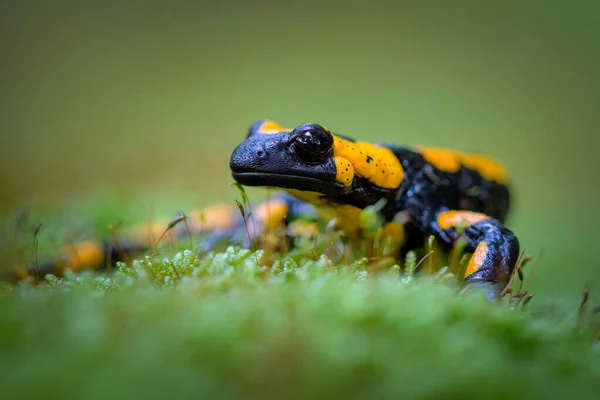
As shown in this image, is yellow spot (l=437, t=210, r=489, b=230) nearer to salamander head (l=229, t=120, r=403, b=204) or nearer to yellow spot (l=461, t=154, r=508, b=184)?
salamander head (l=229, t=120, r=403, b=204)

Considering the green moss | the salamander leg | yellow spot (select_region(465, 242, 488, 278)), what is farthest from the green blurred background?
the green moss

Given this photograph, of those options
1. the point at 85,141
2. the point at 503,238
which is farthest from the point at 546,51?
the point at 503,238

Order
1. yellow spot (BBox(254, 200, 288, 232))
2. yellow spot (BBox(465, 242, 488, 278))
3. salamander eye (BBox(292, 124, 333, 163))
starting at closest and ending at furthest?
1. yellow spot (BBox(465, 242, 488, 278))
2. salamander eye (BBox(292, 124, 333, 163))
3. yellow spot (BBox(254, 200, 288, 232))

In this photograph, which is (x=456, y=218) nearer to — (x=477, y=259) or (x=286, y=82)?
(x=477, y=259)

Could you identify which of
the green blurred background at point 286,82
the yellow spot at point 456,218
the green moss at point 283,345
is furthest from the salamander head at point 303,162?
the green blurred background at point 286,82

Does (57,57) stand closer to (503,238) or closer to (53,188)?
(53,188)

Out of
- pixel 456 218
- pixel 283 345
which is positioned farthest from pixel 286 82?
pixel 283 345
